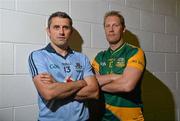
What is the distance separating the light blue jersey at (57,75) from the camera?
72.3 inches

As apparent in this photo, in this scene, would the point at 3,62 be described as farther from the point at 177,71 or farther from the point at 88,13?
the point at 177,71

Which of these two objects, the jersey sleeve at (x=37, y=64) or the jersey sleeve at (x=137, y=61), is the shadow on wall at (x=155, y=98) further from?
the jersey sleeve at (x=37, y=64)

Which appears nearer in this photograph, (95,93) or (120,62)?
(95,93)

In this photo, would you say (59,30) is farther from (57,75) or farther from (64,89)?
(64,89)

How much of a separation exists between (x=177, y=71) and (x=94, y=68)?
148cm

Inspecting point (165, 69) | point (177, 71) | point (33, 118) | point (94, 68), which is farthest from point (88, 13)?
point (177, 71)

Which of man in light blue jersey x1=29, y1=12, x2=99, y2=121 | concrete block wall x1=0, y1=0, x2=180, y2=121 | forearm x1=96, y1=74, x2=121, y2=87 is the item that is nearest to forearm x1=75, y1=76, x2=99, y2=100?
man in light blue jersey x1=29, y1=12, x2=99, y2=121

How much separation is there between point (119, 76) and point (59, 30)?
0.58 m

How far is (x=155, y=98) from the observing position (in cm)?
305

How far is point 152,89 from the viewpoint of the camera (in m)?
3.02

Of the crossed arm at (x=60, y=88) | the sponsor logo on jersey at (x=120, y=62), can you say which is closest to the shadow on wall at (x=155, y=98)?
the sponsor logo on jersey at (x=120, y=62)

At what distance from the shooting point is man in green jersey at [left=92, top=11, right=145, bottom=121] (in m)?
2.06

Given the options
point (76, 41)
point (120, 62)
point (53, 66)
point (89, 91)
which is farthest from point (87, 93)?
point (76, 41)

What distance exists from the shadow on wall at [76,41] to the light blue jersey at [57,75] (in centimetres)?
37
